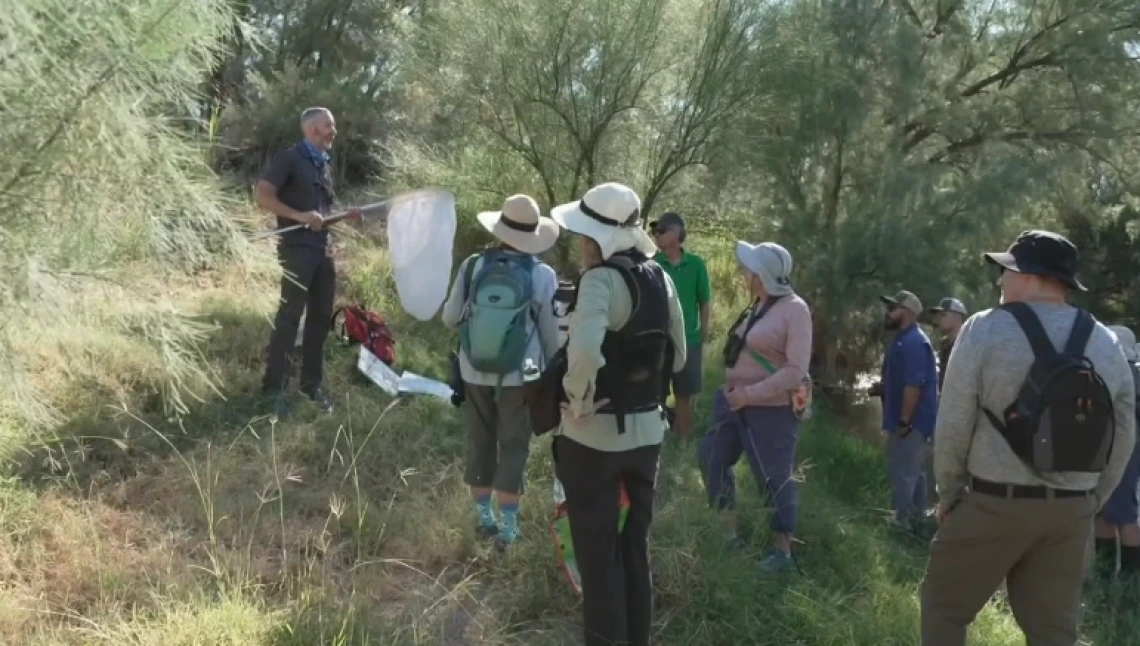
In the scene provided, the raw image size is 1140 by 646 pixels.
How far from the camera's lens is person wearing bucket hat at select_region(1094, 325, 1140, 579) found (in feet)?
18.3

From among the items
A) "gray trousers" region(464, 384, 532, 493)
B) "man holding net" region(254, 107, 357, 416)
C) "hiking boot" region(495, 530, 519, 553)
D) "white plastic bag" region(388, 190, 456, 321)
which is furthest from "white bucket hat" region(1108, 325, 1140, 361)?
"man holding net" region(254, 107, 357, 416)

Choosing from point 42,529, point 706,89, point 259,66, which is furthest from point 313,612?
point 259,66

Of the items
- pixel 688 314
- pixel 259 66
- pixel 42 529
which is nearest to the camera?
pixel 42 529

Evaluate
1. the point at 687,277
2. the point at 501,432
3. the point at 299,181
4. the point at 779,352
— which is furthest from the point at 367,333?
the point at 779,352

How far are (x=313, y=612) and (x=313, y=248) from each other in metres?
2.71

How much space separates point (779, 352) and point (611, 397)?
4.72 feet

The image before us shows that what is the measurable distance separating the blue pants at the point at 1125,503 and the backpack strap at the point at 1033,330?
2776 mm

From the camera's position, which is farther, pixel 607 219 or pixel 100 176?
pixel 607 219

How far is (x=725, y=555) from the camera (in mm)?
4645

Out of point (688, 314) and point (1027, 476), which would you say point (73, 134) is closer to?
point (1027, 476)

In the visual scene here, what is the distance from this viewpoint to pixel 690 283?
638 cm

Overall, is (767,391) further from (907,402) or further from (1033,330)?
(907,402)

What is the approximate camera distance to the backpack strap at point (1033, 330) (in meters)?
3.26

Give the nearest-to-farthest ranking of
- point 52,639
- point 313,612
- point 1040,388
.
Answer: point 1040,388, point 52,639, point 313,612
